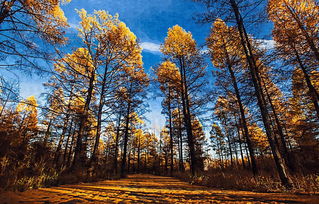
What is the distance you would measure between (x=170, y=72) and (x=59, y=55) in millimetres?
6826

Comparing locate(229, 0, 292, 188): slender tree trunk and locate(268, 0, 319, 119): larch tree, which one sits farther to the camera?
locate(268, 0, 319, 119): larch tree

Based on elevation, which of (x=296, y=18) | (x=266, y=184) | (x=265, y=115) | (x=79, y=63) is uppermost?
(x=296, y=18)

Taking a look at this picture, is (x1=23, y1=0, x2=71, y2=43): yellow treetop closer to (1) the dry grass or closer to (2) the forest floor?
(2) the forest floor

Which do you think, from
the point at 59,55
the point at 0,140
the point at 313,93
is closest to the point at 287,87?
the point at 313,93

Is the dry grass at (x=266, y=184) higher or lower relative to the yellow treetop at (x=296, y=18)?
lower

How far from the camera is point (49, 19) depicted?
4766 millimetres

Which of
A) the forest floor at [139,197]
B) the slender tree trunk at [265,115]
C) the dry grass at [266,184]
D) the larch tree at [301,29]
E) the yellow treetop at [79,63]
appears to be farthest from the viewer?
the larch tree at [301,29]

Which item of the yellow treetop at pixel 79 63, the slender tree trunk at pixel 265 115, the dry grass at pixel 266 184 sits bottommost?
the dry grass at pixel 266 184

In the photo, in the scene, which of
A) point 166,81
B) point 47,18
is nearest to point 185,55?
point 166,81

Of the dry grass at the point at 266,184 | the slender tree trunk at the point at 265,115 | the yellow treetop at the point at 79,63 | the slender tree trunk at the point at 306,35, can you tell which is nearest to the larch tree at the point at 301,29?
the slender tree trunk at the point at 306,35

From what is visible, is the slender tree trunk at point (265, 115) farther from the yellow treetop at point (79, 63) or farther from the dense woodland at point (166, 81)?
the yellow treetop at point (79, 63)

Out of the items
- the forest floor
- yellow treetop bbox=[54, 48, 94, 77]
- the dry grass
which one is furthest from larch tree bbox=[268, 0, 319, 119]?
yellow treetop bbox=[54, 48, 94, 77]

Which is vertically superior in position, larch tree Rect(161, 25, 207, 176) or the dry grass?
larch tree Rect(161, 25, 207, 176)

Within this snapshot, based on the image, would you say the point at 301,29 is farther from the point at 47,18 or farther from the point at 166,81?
the point at 47,18
